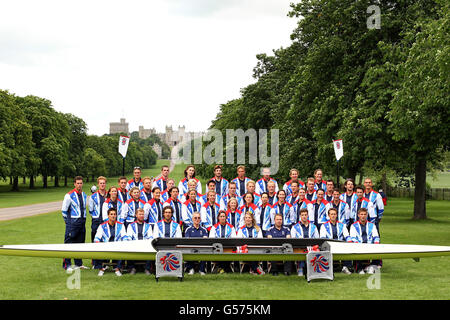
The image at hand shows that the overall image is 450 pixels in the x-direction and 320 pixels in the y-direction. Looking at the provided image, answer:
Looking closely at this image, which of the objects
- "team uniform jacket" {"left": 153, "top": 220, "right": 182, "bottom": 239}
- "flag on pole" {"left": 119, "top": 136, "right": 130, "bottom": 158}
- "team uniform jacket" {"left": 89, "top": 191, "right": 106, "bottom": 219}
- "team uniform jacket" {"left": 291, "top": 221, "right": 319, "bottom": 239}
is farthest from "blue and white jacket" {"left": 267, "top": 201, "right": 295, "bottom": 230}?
"flag on pole" {"left": 119, "top": 136, "right": 130, "bottom": 158}

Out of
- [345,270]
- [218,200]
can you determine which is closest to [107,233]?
[218,200]

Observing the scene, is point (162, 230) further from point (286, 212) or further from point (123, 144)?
point (123, 144)

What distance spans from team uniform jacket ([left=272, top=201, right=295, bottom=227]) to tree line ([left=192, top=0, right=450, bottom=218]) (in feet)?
23.8

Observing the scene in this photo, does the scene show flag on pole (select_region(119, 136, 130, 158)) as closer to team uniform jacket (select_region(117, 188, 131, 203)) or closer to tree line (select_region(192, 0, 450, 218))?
team uniform jacket (select_region(117, 188, 131, 203))

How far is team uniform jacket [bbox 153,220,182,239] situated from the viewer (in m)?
11.6

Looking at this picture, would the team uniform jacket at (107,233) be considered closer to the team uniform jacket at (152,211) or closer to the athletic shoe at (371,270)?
the team uniform jacket at (152,211)

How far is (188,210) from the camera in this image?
1218 cm

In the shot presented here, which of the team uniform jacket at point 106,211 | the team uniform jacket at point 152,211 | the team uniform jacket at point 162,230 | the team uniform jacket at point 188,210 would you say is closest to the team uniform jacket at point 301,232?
the team uniform jacket at point 188,210

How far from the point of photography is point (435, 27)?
54.4 feet

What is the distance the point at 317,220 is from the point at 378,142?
1080cm

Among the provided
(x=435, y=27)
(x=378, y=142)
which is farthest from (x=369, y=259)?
(x=378, y=142)

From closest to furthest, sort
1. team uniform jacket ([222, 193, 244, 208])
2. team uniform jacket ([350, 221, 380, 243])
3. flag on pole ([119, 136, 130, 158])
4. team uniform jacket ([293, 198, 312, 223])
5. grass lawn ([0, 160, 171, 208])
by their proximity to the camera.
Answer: team uniform jacket ([350, 221, 380, 243]), team uniform jacket ([293, 198, 312, 223]), team uniform jacket ([222, 193, 244, 208]), flag on pole ([119, 136, 130, 158]), grass lawn ([0, 160, 171, 208])

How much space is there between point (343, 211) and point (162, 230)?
4.61 m

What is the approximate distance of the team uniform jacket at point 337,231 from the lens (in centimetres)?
1173
